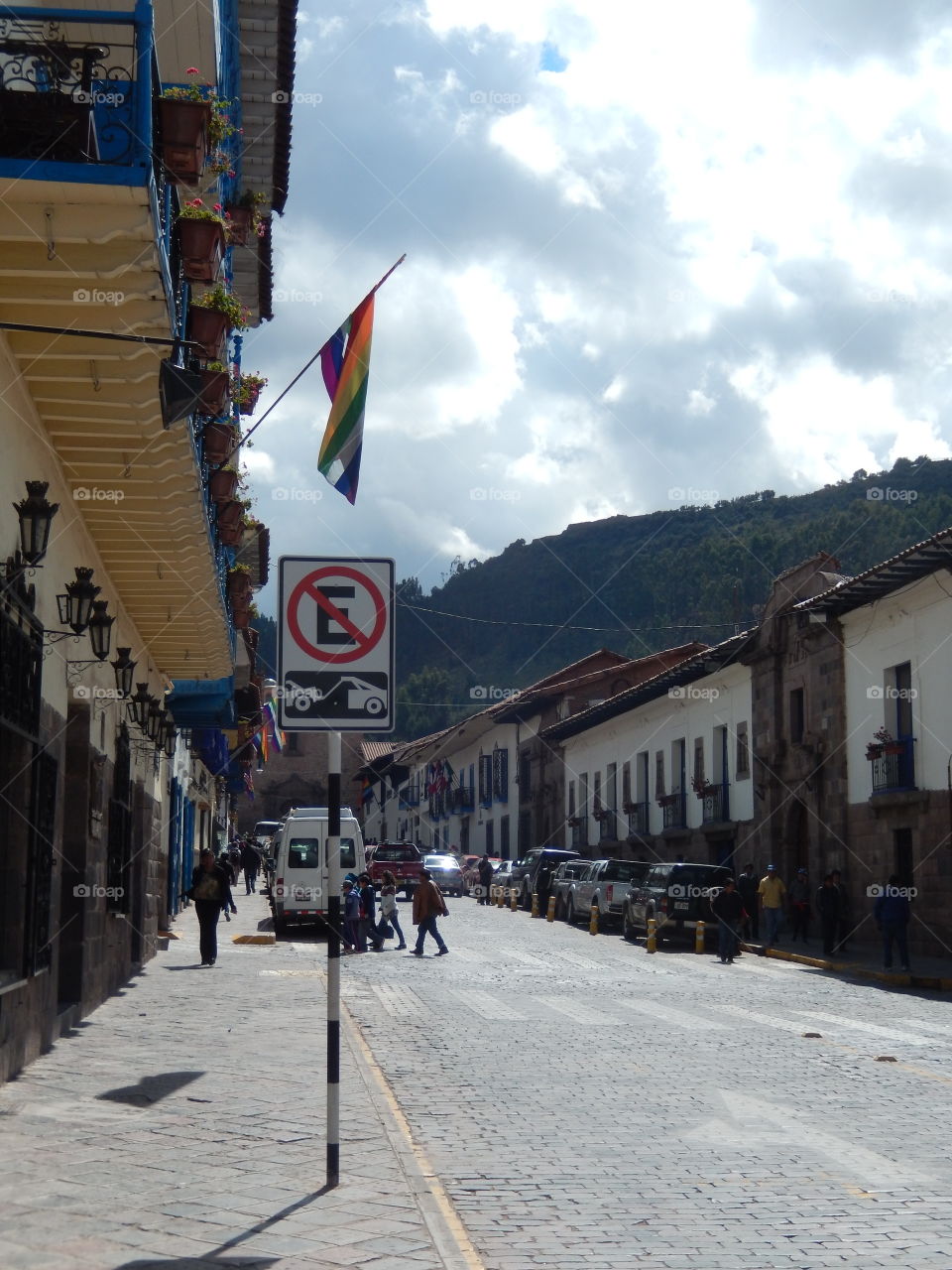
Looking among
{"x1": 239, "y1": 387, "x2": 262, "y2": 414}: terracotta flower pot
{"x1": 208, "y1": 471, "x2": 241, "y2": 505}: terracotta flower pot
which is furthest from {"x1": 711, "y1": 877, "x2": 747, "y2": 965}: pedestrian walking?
{"x1": 208, "y1": 471, "x2": 241, "y2": 505}: terracotta flower pot

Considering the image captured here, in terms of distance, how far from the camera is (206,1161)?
7719 mm

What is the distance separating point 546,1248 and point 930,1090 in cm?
552

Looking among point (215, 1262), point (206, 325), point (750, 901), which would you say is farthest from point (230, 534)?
point (750, 901)

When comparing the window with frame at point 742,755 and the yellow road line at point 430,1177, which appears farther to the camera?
the window with frame at point 742,755

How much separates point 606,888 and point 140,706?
17768 mm

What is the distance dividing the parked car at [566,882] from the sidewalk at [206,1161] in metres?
22.2

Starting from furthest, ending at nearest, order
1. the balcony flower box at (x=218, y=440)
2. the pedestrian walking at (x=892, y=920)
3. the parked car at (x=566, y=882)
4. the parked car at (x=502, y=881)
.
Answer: the parked car at (x=502, y=881), the parked car at (x=566, y=882), the pedestrian walking at (x=892, y=920), the balcony flower box at (x=218, y=440)

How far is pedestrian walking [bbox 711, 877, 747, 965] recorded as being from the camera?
25.0 meters

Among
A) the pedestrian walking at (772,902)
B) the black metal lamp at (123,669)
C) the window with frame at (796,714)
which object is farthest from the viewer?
the window with frame at (796,714)

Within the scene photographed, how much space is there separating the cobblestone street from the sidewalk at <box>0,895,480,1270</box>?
2 cm

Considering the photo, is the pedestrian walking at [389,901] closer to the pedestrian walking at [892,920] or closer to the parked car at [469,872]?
the pedestrian walking at [892,920]

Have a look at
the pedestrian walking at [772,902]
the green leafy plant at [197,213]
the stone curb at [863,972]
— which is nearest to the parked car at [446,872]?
the pedestrian walking at [772,902]

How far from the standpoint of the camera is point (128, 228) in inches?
303

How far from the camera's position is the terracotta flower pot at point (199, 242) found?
33.7ft
